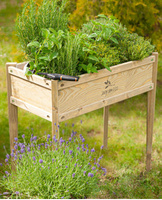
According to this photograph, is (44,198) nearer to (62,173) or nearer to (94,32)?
(62,173)

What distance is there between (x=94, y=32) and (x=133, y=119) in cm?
231

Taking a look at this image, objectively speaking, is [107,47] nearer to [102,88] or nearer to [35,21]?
[102,88]

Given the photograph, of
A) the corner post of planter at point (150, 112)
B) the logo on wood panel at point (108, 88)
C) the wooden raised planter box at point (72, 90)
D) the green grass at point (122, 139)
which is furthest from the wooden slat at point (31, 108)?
the corner post of planter at point (150, 112)

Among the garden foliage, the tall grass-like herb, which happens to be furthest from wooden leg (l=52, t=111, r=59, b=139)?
the tall grass-like herb

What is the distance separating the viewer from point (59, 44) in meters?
2.08

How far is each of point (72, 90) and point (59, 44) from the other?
0.38m

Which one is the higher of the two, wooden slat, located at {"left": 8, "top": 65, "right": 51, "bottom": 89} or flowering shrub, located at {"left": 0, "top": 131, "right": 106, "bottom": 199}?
wooden slat, located at {"left": 8, "top": 65, "right": 51, "bottom": 89}

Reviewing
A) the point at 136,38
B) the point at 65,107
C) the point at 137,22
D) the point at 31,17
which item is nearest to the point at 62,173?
the point at 65,107

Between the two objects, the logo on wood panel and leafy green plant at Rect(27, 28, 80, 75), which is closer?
leafy green plant at Rect(27, 28, 80, 75)

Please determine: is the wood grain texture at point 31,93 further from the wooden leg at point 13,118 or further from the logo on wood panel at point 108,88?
the logo on wood panel at point 108,88

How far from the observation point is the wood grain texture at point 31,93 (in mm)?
2203

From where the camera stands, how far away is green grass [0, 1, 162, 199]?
3078 mm

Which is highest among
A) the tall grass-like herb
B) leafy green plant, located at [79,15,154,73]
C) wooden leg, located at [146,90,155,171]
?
the tall grass-like herb

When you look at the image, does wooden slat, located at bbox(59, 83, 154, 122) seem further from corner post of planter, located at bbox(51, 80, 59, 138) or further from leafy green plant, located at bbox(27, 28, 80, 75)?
leafy green plant, located at bbox(27, 28, 80, 75)
